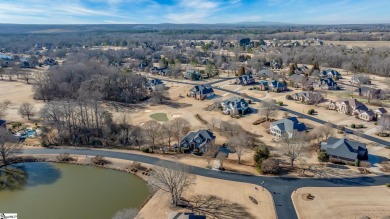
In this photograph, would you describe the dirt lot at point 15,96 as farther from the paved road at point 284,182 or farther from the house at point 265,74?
the house at point 265,74

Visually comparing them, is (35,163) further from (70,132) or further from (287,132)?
(287,132)

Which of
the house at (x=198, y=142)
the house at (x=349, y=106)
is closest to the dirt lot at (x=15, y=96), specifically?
the house at (x=198, y=142)

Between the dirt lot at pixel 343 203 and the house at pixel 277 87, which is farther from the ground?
the house at pixel 277 87

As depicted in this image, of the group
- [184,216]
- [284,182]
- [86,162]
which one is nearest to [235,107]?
[284,182]

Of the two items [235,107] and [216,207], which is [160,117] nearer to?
[235,107]

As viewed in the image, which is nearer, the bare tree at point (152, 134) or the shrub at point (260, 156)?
the shrub at point (260, 156)

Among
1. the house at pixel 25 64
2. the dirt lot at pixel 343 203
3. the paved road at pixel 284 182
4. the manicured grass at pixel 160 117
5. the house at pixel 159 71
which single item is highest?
the house at pixel 25 64

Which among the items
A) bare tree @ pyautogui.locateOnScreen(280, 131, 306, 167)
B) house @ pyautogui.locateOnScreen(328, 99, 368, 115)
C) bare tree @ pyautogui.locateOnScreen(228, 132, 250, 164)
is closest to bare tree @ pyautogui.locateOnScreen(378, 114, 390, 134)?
house @ pyautogui.locateOnScreen(328, 99, 368, 115)

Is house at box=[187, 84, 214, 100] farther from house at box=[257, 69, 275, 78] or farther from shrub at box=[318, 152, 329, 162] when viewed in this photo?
shrub at box=[318, 152, 329, 162]
